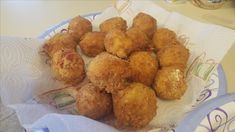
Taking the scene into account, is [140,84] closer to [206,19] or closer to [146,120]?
[146,120]

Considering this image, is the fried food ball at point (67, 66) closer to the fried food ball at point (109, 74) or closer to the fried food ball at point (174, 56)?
the fried food ball at point (109, 74)

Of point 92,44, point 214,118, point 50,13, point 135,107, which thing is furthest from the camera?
point 50,13

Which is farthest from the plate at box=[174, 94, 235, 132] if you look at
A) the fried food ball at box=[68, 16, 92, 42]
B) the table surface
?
the table surface

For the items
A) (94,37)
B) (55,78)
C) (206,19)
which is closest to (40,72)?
(55,78)

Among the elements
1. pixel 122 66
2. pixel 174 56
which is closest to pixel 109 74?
pixel 122 66

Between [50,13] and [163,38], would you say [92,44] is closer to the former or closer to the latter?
[163,38]

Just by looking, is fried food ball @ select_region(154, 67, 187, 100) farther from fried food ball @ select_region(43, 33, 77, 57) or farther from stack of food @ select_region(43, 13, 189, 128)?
fried food ball @ select_region(43, 33, 77, 57)
